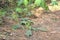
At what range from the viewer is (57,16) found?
4906mm

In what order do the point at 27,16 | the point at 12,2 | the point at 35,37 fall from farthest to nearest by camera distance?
the point at 12,2
the point at 27,16
the point at 35,37

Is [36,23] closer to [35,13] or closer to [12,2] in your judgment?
[35,13]

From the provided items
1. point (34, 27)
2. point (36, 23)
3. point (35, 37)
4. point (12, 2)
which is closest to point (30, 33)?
point (35, 37)

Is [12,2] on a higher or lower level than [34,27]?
higher

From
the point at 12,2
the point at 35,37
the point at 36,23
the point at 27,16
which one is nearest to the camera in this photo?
the point at 35,37

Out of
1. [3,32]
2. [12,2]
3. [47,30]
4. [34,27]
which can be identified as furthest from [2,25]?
[12,2]

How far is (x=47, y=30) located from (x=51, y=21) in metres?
0.64

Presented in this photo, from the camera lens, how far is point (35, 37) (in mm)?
3516

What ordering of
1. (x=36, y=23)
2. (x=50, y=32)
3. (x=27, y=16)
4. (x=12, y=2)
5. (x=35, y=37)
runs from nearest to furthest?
(x=35, y=37) → (x=50, y=32) → (x=36, y=23) → (x=27, y=16) → (x=12, y=2)

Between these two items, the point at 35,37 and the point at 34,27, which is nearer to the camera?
the point at 35,37

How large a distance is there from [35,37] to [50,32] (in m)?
0.45

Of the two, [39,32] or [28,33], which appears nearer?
[28,33]

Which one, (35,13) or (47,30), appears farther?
(35,13)

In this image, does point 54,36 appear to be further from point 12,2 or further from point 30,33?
point 12,2
